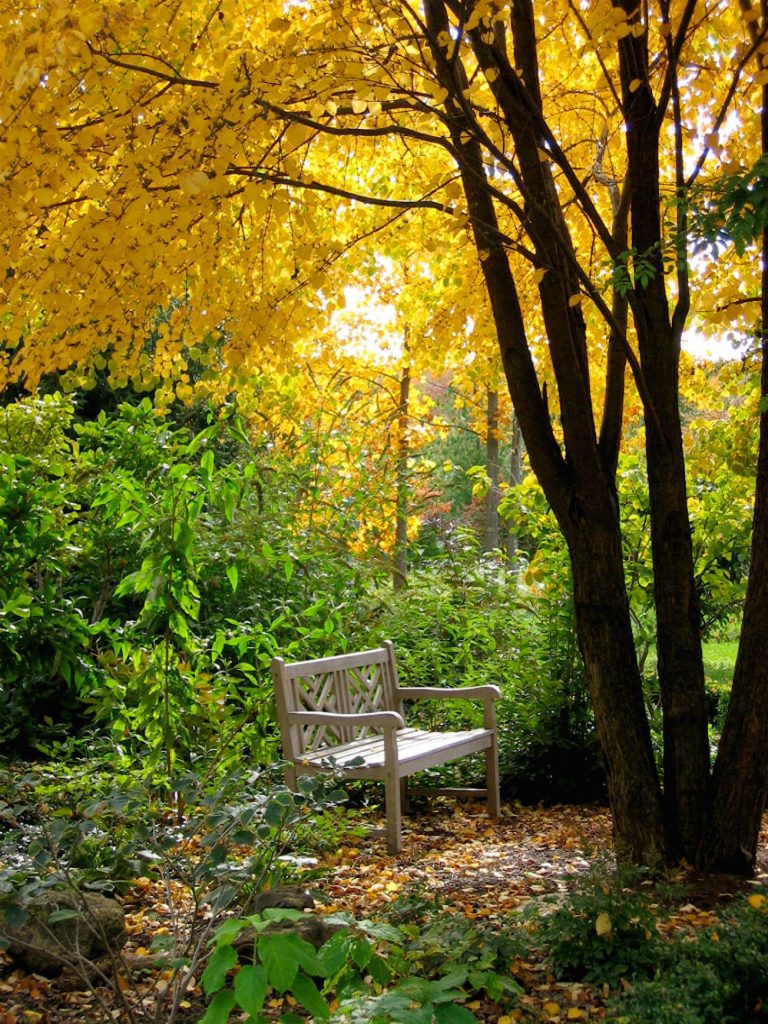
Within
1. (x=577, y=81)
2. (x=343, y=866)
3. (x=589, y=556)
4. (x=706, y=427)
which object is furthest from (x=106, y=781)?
(x=577, y=81)

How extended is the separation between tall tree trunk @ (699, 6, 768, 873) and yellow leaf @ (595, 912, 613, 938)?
3.86 feet

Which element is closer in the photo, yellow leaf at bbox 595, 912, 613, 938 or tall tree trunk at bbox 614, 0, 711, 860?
yellow leaf at bbox 595, 912, 613, 938

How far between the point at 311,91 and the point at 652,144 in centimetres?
146

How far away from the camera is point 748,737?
4027mm

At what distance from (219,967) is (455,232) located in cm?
308

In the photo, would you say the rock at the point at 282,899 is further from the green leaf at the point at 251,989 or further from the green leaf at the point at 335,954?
the green leaf at the point at 251,989

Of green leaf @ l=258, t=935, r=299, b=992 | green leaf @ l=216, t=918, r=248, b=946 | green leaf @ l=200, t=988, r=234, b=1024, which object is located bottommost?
green leaf @ l=200, t=988, r=234, b=1024

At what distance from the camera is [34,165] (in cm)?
327

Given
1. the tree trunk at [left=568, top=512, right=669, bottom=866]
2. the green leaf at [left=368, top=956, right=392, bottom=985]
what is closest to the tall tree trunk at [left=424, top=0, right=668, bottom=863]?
the tree trunk at [left=568, top=512, right=669, bottom=866]

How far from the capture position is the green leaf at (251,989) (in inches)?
73.2

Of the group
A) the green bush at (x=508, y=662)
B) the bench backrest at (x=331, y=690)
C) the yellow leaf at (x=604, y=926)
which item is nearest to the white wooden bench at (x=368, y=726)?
the bench backrest at (x=331, y=690)

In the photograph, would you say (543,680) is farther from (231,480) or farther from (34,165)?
(34,165)

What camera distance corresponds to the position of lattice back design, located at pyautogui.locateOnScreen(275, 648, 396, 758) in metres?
5.20

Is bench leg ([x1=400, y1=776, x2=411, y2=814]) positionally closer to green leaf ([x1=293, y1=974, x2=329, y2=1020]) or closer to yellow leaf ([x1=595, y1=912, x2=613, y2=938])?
yellow leaf ([x1=595, y1=912, x2=613, y2=938])
